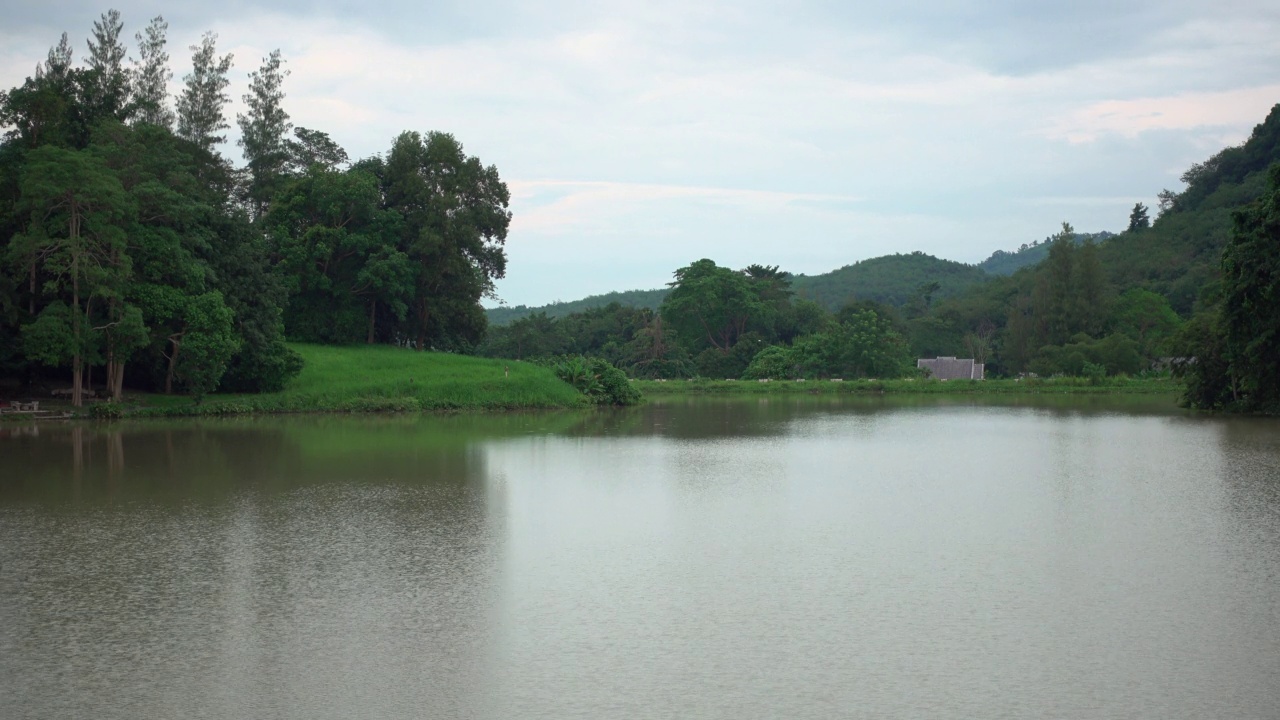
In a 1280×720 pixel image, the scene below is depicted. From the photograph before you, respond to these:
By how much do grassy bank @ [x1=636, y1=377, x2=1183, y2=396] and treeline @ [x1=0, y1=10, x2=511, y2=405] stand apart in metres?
17.1

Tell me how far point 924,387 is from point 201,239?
40.5 meters

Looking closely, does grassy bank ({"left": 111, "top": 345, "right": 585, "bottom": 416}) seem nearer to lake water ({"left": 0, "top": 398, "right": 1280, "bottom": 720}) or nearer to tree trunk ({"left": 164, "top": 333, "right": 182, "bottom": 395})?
tree trunk ({"left": 164, "top": 333, "right": 182, "bottom": 395})

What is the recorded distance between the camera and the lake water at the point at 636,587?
7246mm

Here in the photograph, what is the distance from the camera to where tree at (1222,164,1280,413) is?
1194 inches

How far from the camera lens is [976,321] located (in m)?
84.8

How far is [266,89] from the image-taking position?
170 ft

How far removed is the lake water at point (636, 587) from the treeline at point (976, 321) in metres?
42.9

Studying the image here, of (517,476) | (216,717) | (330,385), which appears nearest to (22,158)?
(330,385)

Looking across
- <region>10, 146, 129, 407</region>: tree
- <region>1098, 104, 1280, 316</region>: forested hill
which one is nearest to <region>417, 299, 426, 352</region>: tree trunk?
<region>10, 146, 129, 407</region>: tree

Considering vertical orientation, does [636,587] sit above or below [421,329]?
below

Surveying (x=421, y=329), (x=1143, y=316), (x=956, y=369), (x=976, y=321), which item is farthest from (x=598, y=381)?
(x=976, y=321)

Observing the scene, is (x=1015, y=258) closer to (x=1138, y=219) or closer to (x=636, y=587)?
(x=1138, y=219)

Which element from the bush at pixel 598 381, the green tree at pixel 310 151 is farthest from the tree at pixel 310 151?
the bush at pixel 598 381

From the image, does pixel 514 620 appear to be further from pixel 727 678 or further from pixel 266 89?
pixel 266 89
